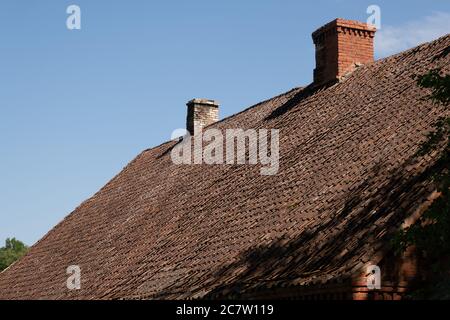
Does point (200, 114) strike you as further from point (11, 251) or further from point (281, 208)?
point (11, 251)

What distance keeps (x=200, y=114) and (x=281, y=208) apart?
1115 cm

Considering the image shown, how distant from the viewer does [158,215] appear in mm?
18922

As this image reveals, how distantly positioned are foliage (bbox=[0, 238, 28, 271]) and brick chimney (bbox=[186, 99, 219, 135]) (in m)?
64.9

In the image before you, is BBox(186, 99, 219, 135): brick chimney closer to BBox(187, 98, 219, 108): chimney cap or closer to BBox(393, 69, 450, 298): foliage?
BBox(187, 98, 219, 108): chimney cap

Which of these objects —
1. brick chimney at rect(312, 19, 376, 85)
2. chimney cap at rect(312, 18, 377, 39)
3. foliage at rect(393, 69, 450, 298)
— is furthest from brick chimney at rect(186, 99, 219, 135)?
foliage at rect(393, 69, 450, 298)

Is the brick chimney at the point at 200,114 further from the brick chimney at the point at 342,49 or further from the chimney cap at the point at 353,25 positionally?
the chimney cap at the point at 353,25

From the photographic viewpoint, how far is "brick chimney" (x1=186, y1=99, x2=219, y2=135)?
24.6 metres

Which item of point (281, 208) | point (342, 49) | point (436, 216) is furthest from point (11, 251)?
point (436, 216)

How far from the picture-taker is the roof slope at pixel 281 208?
38.8 feet

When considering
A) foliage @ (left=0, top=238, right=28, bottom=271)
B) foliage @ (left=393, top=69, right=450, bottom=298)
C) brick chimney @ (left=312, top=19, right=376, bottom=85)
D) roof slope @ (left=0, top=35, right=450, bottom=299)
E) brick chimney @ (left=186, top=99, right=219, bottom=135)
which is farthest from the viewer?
foliage @ (left=0, top=238, right=28, bottom=271)

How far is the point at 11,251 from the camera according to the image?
96625 mm

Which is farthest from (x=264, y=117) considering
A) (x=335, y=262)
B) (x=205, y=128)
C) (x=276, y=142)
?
(x=335, y=262)

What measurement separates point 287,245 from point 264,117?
311 inches

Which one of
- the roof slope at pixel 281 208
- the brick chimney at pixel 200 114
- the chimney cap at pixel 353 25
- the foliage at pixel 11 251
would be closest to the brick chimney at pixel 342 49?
the chimney cap at pixel 353 25
